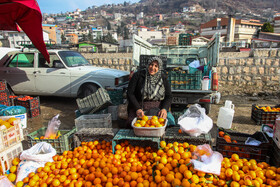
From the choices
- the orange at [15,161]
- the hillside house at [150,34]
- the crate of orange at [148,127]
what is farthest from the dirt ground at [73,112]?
the hillside house at [150,34]

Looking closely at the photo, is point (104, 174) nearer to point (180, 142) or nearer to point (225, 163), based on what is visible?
point (180, 142)

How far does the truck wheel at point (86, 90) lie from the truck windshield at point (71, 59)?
1040 millimetres

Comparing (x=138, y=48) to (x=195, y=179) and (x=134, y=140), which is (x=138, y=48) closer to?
(x=134, y=140)

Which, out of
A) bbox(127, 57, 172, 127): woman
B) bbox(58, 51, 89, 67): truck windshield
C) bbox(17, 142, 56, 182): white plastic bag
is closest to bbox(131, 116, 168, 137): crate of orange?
bbox(127, 57, 172, 127): woman

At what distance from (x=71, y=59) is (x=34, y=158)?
476 cm

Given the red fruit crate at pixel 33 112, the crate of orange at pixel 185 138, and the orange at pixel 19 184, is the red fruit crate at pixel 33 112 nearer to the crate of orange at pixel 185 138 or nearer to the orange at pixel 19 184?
the orange at pixel 19 184

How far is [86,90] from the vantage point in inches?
243

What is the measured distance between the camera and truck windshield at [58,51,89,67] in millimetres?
6647

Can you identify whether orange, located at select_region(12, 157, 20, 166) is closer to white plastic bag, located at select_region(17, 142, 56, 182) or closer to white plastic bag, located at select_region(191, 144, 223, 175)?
white plastic bag, located at select_region(17, 142, 56, 182)

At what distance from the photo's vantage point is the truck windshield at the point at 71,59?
21.8 feet

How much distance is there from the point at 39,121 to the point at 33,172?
11.1ft

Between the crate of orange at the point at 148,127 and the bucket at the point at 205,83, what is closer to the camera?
the crate of orange at the point at 148,127

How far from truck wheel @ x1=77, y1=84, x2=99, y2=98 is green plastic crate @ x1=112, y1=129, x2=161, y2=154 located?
3264mm

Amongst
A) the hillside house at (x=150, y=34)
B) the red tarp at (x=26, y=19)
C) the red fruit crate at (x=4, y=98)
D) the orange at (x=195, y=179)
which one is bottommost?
the orange at (x=195, y=179)
